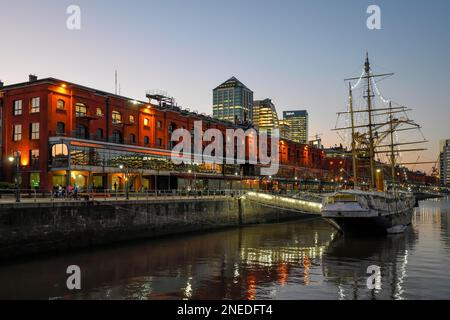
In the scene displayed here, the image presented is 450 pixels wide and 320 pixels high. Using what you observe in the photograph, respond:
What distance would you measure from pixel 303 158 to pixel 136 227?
103953 millimetres

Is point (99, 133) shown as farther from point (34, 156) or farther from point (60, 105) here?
point (34, 156)

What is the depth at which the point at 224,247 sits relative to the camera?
39.1 m

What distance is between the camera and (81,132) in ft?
192

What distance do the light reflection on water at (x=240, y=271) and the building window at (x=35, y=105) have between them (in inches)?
960

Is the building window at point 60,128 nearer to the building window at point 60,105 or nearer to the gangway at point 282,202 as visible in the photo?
the building window at point 60,105

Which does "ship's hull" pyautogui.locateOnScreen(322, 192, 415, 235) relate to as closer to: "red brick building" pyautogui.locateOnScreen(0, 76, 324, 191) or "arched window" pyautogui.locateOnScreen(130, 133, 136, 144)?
"red brick building" pyautogui.locateOnScreen(0, 76, 324, 191)

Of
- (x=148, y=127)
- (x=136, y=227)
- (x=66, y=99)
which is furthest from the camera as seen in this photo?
(x=148, y=127)

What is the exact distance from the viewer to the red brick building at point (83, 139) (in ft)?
175

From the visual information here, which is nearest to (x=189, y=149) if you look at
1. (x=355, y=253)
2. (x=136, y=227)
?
(x=136, y=227)

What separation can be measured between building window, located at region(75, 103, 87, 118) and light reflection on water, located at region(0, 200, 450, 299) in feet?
77.0

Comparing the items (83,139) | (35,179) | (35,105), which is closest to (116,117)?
(83,139)

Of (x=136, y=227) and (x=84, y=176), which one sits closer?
(x=136, y=227)

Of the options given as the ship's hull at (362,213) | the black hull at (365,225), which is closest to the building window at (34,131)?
the ship's hull at (362,213)
